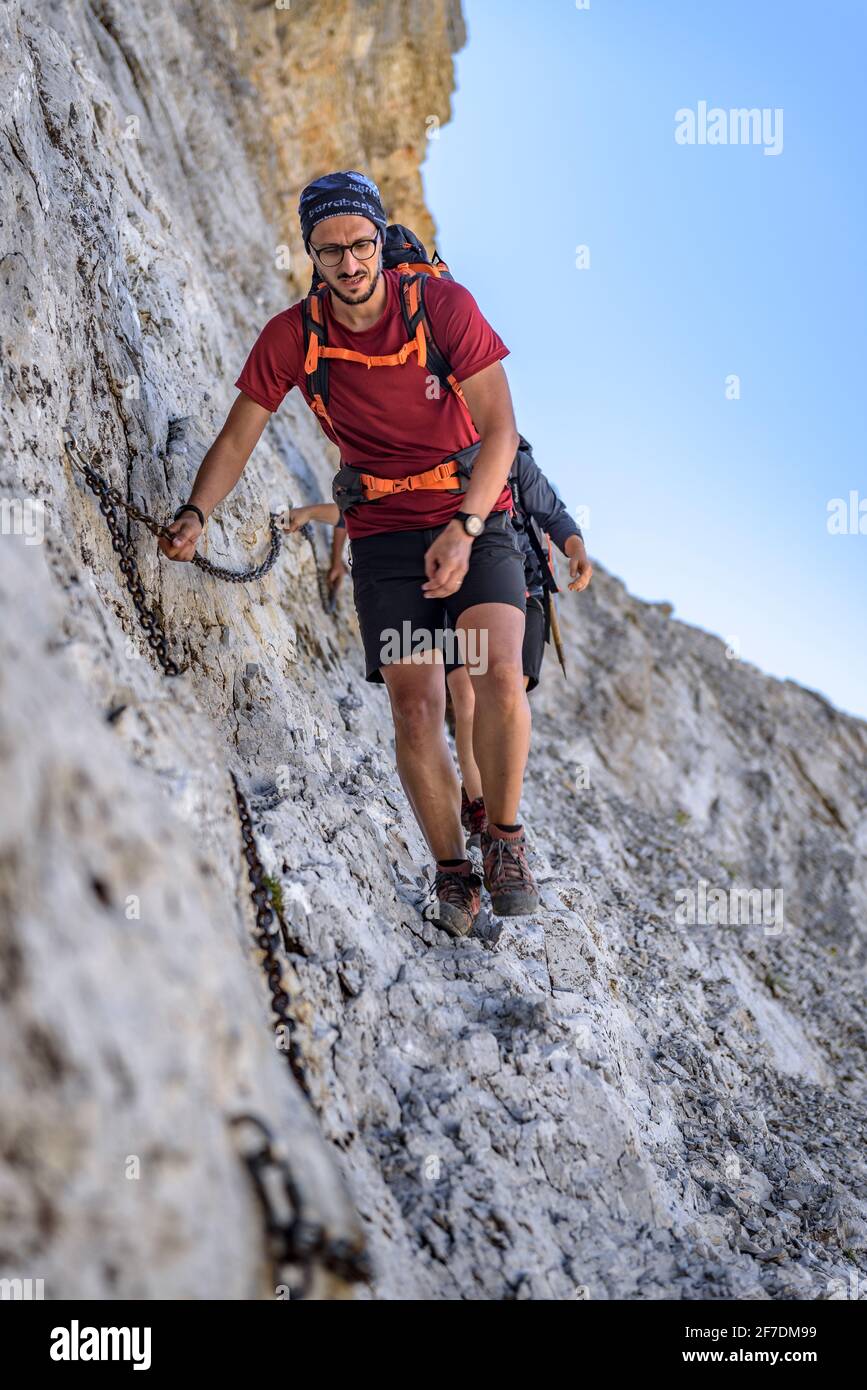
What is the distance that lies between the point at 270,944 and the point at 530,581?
3321 mm

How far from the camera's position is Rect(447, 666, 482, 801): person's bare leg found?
6.72m

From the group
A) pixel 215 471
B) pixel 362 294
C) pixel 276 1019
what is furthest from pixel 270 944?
pixel 362 294

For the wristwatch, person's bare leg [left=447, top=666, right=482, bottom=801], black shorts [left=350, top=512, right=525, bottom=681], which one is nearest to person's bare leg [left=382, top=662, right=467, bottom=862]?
black shorts [left=350, top=512, right=525, bottom=681]

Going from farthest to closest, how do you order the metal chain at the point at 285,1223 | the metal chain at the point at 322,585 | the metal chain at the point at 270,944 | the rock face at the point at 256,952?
the metal chain at the point at 322,585 → the metal chain at the point at 270,944 → the metal chain at the point at 285,1223 → the rock face at the point at 256,952

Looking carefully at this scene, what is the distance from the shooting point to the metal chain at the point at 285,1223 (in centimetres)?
250

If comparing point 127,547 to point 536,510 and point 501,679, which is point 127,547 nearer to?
point 501,679

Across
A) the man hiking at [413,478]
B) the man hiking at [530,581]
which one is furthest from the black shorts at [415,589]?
the man hiking at [530,581]

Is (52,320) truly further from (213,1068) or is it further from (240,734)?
(213,1068)

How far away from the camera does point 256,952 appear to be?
150 inches

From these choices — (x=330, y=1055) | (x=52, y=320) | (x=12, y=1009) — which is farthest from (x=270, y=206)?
(x=12, y=1009)

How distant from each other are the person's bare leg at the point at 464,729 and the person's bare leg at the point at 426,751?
5.04 feet

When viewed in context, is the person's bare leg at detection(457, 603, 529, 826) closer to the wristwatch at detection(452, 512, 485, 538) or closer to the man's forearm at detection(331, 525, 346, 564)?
the wristwatch at detection(452, 512, 485, 538)

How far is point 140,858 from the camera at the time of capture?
8.28 ft

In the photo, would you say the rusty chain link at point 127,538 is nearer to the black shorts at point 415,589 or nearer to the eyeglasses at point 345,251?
the black shorts at point 415,589
